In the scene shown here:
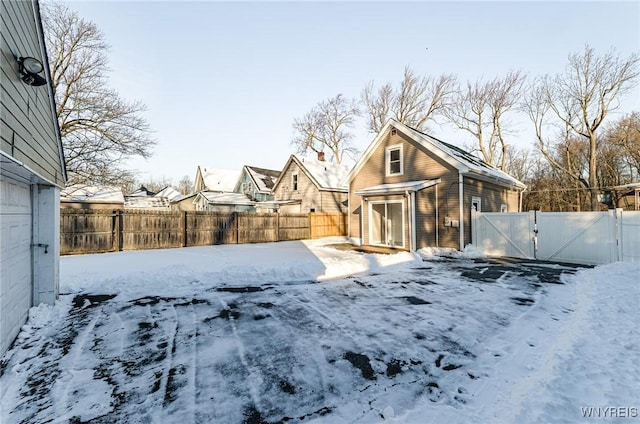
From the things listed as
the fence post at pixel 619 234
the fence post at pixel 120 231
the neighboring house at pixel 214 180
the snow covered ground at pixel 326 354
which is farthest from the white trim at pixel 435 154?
the neighboring house at pixel 214 180

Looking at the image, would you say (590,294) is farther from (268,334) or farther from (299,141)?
(299,141)

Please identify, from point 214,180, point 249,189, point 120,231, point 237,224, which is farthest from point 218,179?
point 120,231

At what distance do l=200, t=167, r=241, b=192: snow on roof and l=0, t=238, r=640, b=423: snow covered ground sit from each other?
30.8 metres

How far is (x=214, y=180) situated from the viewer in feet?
122

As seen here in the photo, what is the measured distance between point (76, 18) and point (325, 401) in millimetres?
23695

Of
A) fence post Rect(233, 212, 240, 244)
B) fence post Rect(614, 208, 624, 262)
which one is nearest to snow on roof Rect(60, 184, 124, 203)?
fence post Rect(233, 212, 240, 244)

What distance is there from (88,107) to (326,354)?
66.1 feet

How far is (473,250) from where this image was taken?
39.8 feet

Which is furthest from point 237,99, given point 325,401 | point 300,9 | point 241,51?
point 325,401

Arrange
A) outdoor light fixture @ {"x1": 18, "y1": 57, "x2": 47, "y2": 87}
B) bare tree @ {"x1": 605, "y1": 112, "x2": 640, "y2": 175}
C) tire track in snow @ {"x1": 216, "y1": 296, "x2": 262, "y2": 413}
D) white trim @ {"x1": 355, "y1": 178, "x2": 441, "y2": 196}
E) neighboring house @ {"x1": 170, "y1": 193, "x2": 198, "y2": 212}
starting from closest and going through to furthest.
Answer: tire track in snow @ {"x1": 216, "y1": 296, "x2": 262, "y2": 413}
outdoor light fixture @ {"x1": 18, "y1": 57, "x2": 47, "y2": 87}
white trim @ {"x1": 355, "y1": 178, "x2": 441, "y2": 196}
bare tree @ {"x1": 605, "y1": 112, "x2": 640, "y2": 175}
neighboring house @ {"x1": 170, "y1": 193, "x2": 198, "y2": 212}

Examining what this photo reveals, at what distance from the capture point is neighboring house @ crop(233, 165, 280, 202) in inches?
1117

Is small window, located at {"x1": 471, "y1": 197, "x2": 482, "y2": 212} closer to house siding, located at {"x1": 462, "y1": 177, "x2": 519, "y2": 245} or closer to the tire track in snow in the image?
house siding, located at {"x1": 462, "y1": 177, "x2": 519, "y2": 245}

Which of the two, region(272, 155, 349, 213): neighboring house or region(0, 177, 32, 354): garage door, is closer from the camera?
region(0, 177, 32, 354): garage door

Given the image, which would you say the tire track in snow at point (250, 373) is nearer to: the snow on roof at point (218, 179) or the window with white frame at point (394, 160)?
the window with white frame at point (394, 160)
